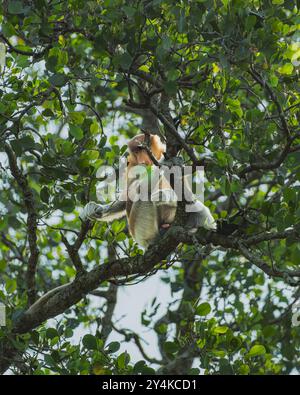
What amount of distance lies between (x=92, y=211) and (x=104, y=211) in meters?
0.42

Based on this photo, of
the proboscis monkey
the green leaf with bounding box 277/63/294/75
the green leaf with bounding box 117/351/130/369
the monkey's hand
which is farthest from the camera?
the proboscis monkey

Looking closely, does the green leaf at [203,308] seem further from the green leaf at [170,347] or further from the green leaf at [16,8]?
the green leaf at [16,8]

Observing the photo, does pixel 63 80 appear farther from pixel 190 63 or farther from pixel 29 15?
pixel 190 63

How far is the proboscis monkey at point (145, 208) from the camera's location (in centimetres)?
659

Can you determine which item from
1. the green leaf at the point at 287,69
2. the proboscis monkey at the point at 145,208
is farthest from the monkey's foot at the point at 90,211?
the green leaf at the point at 287,69

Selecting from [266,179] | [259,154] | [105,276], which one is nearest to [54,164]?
[105,276]

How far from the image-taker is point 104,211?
684 centimetres

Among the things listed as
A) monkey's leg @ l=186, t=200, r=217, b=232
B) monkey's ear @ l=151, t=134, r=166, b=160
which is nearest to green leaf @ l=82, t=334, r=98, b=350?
monkey's leg @ l=186, t=200, r=217, b=232

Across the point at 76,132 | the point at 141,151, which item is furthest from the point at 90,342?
the point at 141,151

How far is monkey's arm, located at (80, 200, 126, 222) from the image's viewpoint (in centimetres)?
636

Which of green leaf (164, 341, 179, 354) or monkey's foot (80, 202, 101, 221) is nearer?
green leaf (164, 341, 179, 354)
